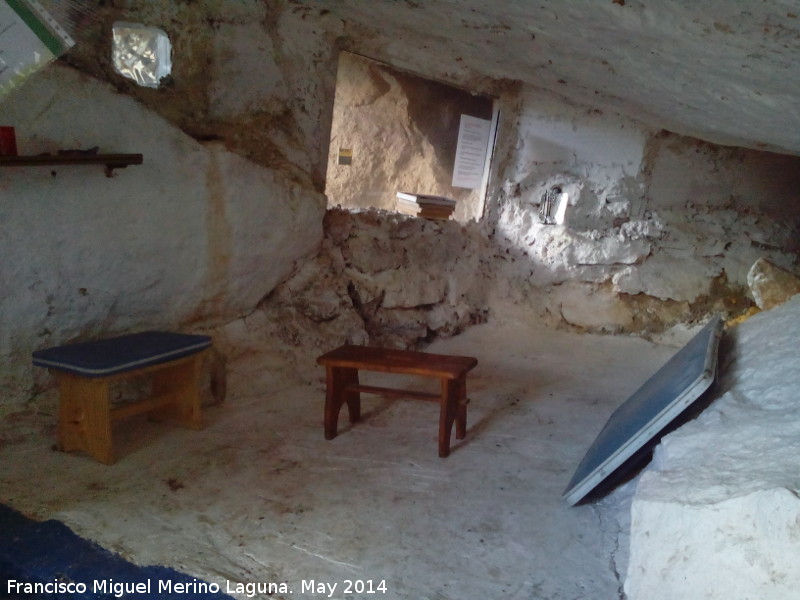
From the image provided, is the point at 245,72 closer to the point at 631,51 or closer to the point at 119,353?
the point at 119,353

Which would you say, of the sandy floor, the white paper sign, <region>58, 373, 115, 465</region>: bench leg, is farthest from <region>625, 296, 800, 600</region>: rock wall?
the white paper sign

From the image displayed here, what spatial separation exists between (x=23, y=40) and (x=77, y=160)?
705mm

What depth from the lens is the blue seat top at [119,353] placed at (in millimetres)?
1946

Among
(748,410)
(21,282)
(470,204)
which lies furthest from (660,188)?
(21,282)

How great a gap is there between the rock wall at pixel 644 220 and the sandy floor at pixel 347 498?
1046 mm

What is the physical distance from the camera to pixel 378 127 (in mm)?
4969

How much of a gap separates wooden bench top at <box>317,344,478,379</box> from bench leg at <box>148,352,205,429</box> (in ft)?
1.67

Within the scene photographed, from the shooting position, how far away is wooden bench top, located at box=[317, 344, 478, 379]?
90.4 inches

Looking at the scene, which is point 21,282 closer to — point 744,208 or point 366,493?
point 366,493

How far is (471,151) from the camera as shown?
3.90 m

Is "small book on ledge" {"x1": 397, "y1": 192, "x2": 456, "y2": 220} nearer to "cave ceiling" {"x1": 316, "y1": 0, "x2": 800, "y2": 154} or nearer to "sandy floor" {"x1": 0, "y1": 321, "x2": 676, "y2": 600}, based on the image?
"cave ceiling" {"x1": 316, "y1": 0, "x2": 800, "y2": 154}

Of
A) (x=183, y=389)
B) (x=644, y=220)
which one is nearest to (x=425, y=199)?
(x=644, y=220)

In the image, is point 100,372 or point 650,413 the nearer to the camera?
point 650,413

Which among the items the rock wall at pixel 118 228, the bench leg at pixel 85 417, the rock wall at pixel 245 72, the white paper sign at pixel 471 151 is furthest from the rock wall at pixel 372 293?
the bench leg at pixel 85 417
